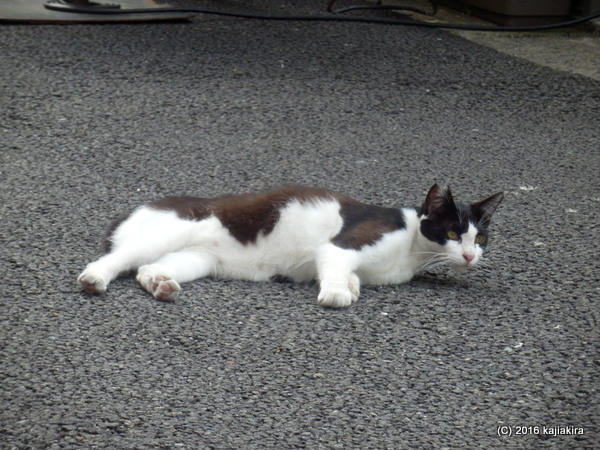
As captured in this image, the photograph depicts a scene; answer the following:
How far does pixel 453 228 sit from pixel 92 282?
1.34 metres

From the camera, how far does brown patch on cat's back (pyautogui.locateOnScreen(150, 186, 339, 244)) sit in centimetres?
330

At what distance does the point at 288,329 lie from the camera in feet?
9.56

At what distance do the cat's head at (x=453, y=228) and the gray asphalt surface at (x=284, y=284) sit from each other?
16 cm

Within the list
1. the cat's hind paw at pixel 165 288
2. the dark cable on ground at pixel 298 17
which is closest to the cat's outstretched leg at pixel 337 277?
the cat's hind paw at pixel 165 288

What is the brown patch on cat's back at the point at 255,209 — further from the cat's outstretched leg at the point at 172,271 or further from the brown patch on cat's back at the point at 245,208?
the cat's outstretched leg at the point at 172,271

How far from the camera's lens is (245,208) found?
3.34m

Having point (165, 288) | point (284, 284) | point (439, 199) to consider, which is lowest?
point (284, 284)

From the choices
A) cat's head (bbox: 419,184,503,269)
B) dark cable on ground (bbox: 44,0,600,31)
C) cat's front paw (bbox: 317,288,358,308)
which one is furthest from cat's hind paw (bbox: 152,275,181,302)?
dark cable on ground (bbox: 44,0,600,31)

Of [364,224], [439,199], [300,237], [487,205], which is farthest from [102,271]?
[487,205]

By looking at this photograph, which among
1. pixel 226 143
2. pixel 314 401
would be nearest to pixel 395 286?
pixel 314 401

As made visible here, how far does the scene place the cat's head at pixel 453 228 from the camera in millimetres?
3232

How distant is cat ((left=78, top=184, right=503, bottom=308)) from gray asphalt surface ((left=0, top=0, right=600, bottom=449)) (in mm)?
92

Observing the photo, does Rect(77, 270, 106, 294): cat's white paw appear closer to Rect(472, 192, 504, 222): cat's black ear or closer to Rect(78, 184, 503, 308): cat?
Rect(78, 184, 503, 308): cat

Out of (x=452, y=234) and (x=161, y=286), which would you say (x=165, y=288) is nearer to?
(x=161, y=286)
